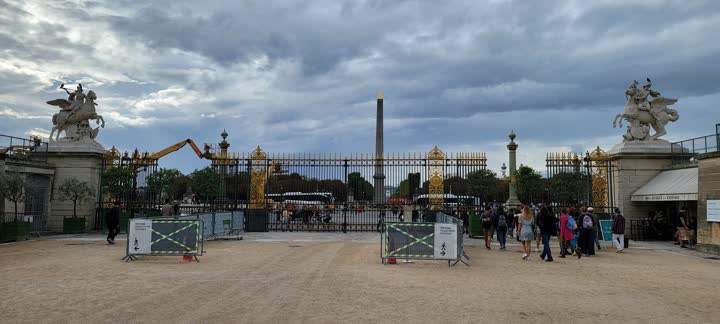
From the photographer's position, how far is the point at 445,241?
39.4ft

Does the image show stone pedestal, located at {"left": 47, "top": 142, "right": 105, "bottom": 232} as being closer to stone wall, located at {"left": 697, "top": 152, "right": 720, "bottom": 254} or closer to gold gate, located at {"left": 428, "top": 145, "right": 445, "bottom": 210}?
gold gate, located at {"left": 428, "top": 145, "right": 445, "bottom": 210}

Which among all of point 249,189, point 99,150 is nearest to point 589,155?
point 249,189

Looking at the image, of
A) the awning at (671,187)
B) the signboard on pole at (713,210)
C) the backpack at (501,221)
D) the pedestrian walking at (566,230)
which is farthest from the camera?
Answer: the awning at (671,187)

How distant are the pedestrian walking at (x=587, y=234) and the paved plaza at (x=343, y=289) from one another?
748 millimetres

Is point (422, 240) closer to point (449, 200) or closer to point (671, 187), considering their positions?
point (449, 200)

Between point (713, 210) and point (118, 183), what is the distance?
24.2m

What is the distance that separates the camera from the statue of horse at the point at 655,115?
2062 cm

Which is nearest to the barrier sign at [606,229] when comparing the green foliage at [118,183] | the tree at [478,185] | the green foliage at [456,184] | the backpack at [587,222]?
the backpack at [587,222]

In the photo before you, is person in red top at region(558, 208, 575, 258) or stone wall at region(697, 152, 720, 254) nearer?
person in red top at region(558, 208, 575, 258)

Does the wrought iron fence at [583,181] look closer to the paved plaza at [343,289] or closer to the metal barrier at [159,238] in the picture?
the paved plaza at [343,289]

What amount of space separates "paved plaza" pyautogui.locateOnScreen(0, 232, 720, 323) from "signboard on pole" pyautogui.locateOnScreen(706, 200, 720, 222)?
1845 millimetres

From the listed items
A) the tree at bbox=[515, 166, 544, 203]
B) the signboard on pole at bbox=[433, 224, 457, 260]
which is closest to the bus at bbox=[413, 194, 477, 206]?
the signboard on pole at bbox=[433, 224, 457, 260]

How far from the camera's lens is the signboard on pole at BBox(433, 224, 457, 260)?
11961 millimetres

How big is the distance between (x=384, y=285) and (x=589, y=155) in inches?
630
